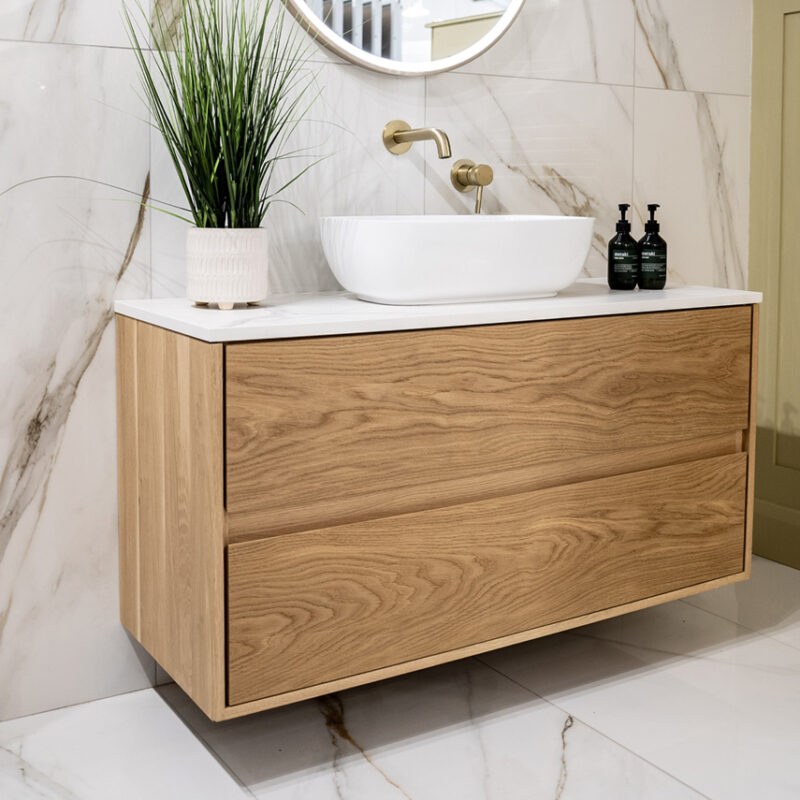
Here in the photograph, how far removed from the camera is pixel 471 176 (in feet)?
6.88

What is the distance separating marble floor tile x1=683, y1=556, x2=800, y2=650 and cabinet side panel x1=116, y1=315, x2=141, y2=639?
1.29 m

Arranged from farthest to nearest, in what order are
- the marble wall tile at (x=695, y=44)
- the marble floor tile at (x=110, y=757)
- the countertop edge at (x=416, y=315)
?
the marble wall tile at (x=695, y=44), the marble floor tile at (x=110, y=757), the countertop edge at (x=416, y=315)

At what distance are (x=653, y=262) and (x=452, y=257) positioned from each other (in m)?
0.58

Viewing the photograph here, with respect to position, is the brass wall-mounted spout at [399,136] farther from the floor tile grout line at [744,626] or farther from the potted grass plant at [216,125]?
the floor tile grout line at [744,626]

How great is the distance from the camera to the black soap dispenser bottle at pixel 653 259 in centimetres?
209

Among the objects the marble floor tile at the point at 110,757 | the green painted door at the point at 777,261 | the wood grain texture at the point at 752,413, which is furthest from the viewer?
the green painted door at the point at 777,261

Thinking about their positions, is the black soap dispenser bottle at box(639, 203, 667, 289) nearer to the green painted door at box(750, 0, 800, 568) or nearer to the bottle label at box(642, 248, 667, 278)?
the bottle label at box(642, 248, 667, 278)

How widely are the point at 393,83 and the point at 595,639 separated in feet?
4.05

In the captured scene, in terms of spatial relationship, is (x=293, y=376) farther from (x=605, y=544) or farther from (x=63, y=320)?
(x=605, y=544)

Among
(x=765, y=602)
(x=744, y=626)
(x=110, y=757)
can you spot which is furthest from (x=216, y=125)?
(x=765, y=602)

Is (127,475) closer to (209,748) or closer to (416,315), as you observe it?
(209,748)

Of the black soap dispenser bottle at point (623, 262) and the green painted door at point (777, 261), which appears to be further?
the green painted door at point (777, 261)

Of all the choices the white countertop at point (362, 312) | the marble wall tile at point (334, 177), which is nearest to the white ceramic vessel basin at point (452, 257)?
the white countertop at point (362, 312)

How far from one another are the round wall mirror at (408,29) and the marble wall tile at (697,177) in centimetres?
48
